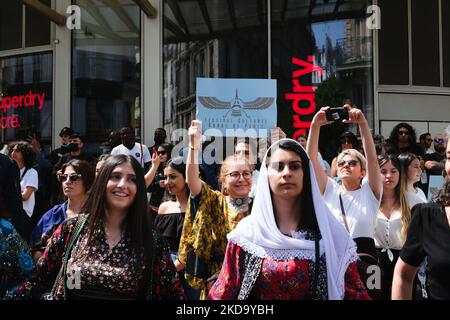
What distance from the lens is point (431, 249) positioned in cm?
241

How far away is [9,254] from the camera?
2.88 metres

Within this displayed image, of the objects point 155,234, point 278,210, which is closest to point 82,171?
point 155,234

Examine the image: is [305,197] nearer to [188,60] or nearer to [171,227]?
[171,227]

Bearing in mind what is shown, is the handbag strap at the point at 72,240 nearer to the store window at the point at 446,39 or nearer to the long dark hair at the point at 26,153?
the long dark hair at the point at 26,153

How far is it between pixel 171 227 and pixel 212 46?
687 centimetres

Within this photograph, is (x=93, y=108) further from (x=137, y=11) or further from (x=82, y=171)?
(x=82, y=171)

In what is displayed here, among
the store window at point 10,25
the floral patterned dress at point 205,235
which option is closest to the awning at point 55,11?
the store window at point 10,25

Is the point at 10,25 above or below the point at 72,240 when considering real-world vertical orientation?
above

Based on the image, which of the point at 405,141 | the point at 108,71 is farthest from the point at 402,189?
the point at 108,71

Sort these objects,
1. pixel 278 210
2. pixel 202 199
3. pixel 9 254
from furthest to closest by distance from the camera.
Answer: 1. pixel 202 199
2. pixel 9 254
3. pixel 278 210

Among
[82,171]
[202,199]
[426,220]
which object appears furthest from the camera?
[82,171]

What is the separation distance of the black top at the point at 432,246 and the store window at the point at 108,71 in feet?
28.2

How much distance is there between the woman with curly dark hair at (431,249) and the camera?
93.0 inches

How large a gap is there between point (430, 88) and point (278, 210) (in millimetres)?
10403
